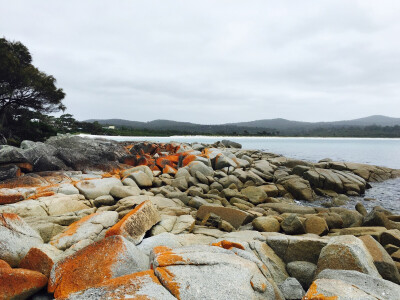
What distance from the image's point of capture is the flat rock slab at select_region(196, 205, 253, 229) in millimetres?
6188

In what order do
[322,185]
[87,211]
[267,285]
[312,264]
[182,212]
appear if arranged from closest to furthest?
1. [267,285]
2. [312,264]
3. [87,211]
4. [182,212]
5. [322,185]

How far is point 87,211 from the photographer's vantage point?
6.05m

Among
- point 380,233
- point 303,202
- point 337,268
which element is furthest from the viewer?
point 303,202

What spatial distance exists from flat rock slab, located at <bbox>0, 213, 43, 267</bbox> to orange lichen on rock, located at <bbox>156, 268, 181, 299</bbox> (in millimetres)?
2550

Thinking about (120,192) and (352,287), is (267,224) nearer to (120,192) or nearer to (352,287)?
(352,287)

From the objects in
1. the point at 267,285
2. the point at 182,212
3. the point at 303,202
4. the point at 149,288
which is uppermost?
the point at 149,288

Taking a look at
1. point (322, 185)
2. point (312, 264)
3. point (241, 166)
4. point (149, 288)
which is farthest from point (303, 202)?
point (149, 288)

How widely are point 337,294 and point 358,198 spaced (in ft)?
39.9

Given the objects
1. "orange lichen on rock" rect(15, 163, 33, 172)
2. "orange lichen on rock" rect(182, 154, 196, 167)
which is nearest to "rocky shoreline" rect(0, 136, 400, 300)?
"orange lichen on rock" rect(15, 163, 33, 172)

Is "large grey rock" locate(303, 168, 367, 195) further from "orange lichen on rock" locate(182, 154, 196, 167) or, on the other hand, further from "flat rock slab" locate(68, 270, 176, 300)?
"flat rock slab" locate(68, 270, 176, 300)

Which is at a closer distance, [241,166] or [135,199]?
[135,199]

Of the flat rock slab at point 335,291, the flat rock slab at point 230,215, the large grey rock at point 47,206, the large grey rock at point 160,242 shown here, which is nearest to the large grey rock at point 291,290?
the flat rock slab at point 335,291

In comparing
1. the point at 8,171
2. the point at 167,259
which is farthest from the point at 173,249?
the point at 8,171

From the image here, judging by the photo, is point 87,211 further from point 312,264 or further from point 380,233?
point 380,233
